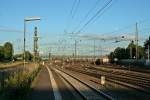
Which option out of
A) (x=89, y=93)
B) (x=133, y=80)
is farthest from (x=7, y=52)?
(x=89, y=93)

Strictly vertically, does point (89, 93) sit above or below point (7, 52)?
below

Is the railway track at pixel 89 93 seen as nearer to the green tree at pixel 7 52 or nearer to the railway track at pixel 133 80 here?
the railway track at pixel 133 80

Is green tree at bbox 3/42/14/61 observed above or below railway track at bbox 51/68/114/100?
above

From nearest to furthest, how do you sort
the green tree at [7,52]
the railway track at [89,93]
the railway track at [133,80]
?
the railway track at [89,93] → the railway track at [133,80] → the green tree at [7,52]

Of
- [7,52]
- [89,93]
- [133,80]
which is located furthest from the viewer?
[7,52]

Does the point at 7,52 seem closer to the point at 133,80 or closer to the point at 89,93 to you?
the point at 133,80

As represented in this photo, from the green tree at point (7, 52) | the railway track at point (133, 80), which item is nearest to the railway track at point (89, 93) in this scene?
the railway track at point (133, 80)

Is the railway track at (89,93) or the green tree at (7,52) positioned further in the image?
the green tree at (7,52)

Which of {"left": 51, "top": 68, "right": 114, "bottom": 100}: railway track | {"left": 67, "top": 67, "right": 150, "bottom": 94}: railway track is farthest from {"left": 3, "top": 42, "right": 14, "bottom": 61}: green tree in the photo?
{"left": 51, "top": 68, "right": 114, "bottom": 100}: railway track

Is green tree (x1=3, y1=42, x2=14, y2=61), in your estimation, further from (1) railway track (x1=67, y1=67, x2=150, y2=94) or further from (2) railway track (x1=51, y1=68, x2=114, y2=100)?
(2) railway track (x1=51, y1=68, x2=114, y2=100)

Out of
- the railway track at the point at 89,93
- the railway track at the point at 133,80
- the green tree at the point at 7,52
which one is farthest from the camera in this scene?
the green tree at the point at 7,52

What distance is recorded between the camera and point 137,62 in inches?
4323

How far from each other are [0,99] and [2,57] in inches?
6883

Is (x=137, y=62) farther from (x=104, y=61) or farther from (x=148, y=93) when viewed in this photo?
(x=148, y=93)
